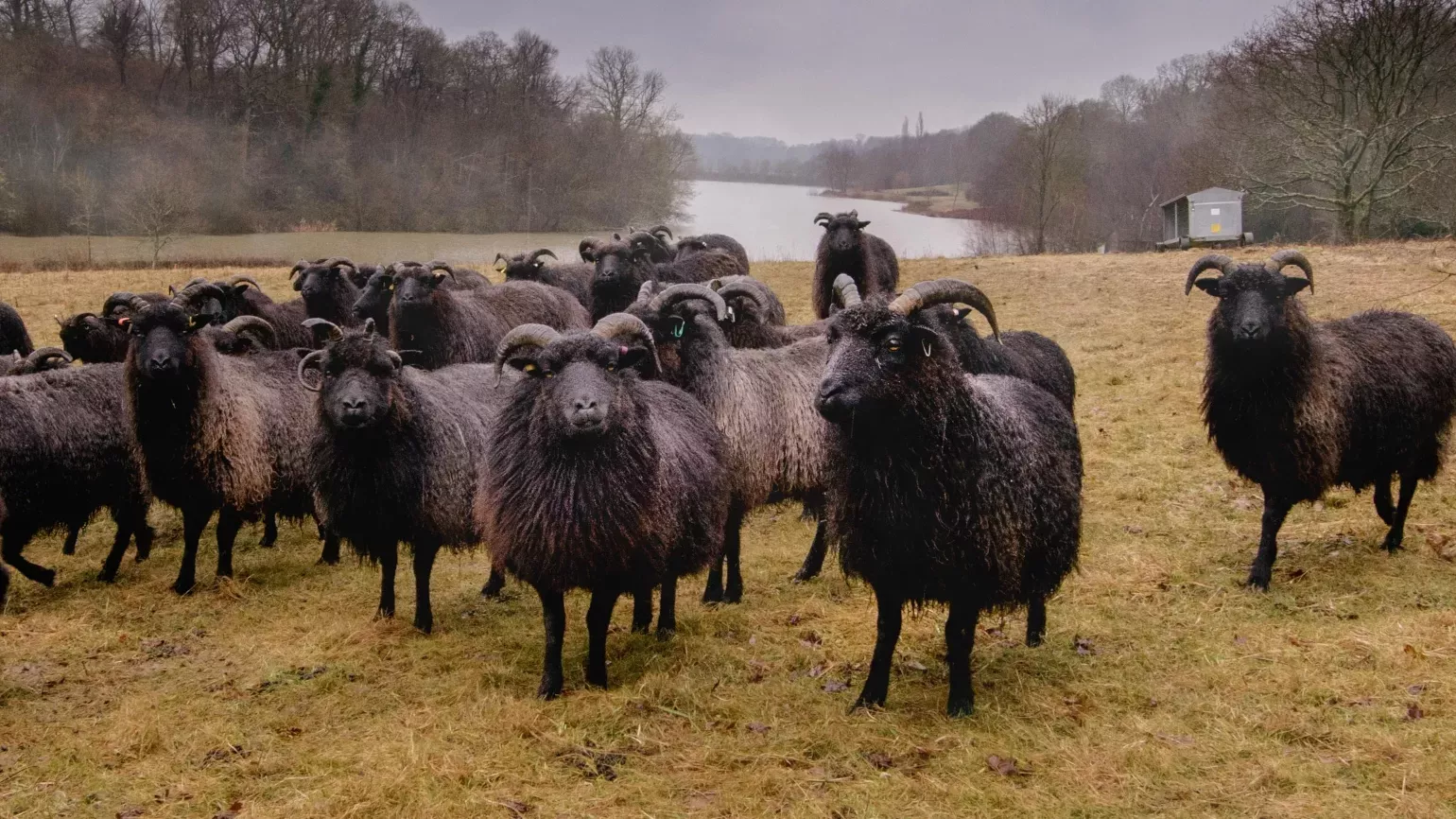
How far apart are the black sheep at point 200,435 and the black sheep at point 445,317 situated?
2.18m

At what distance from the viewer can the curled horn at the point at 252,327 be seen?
29.9ft

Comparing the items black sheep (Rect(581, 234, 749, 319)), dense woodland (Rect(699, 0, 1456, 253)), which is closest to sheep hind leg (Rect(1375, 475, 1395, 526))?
black sheep (Rect(581, 234, 749, 319))

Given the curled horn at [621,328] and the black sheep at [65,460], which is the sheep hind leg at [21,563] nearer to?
the black sheep at [65,460]

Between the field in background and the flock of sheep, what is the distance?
15.5 m

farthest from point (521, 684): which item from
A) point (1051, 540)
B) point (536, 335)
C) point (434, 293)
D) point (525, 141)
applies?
point (525, 141)

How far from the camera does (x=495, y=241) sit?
26.7 m

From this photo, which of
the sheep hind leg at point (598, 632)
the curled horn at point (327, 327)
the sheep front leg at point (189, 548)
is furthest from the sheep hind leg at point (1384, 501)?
the sheep front leg at point (189, 548)

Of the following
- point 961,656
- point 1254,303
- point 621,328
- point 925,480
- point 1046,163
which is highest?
point 1046,163

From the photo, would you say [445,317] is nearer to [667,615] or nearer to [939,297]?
[667,615]

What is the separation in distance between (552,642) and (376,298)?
7.20 metres

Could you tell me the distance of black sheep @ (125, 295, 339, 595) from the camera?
7250 millimetres

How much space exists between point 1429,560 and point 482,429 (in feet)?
23.2

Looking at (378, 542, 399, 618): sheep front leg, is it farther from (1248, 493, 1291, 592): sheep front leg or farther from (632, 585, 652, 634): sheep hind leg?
(1248, 493, 1291, 592): sheep front leg

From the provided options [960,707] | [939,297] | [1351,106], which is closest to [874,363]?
[939,297]
